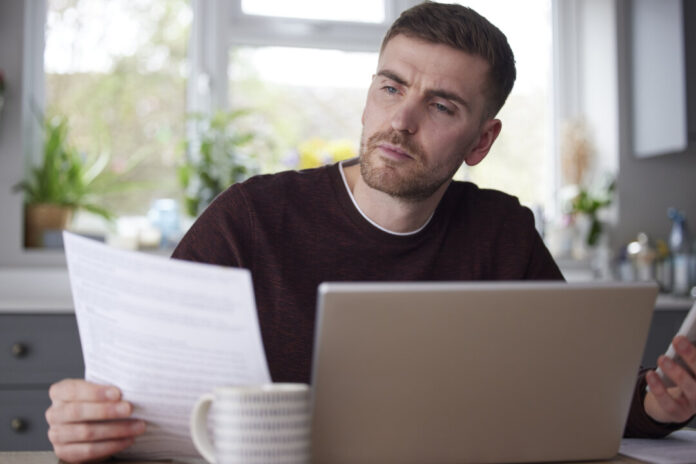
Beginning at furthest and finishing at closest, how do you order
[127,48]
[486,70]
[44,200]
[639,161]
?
[639,161] < [127,48] < [44,200] < [486,70]

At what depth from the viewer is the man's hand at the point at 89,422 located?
2.86 ft

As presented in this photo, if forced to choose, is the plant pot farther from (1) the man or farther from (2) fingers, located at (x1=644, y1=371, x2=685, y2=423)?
(2) fingers, located at (x1=644, y1=371, x2=685, y2=423)

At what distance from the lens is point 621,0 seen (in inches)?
138

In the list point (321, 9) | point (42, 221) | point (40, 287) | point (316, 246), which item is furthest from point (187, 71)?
point (316, 246)

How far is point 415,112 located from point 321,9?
7.47ft

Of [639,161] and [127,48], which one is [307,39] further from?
[639,161]

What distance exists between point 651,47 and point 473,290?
295 centimetres

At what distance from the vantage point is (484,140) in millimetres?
1650

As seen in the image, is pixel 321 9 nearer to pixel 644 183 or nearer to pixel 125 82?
pixel 125 82

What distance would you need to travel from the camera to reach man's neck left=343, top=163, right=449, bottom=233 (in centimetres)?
148

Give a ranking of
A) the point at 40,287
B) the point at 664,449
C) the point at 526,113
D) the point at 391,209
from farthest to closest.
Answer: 1. the point at 526,113
2. the point at 40,287
3. the point at 391,209
4. the point at 664,449

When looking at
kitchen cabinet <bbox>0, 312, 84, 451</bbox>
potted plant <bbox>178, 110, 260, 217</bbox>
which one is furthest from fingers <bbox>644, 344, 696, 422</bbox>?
potted plant <bbox>178, 110, 260, 217</bbox>

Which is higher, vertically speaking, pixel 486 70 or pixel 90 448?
pixel 486 70

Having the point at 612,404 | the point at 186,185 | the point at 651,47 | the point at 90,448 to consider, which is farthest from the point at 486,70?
the point at 651,47
